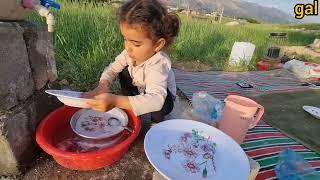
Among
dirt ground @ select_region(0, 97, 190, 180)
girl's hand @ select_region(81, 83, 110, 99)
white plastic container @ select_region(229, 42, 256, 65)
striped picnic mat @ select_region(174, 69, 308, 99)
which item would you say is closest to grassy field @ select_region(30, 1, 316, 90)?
white plastic container @ select_region(229, 42, 256, 65)

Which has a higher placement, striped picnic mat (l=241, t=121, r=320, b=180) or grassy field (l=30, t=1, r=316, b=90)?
grassy field (l=30, t=1, r=316, b=90)

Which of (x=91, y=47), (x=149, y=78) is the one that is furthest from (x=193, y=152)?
(x=91, y=47)

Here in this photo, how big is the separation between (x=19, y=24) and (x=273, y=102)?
3.19 meters

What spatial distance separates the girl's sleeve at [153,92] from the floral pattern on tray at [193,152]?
262 millimetres

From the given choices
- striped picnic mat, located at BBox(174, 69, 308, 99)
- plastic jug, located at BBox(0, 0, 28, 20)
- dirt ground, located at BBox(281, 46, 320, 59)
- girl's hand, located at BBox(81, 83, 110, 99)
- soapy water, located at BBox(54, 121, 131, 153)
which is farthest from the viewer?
dirt ground, located at BBox(281, 46, 320, 59)

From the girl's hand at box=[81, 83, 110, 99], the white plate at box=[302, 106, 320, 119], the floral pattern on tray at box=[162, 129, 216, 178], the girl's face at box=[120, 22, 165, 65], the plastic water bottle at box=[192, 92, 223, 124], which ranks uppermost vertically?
the girl's face at box=[120, 22, 165, 65]

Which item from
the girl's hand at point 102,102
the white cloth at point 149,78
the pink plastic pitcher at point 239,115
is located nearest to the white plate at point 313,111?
the pink plastic pitcher at point 239,115

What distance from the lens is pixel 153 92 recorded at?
1.84 metres

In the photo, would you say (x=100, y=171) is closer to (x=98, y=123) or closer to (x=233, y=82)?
(x=98, y=123)

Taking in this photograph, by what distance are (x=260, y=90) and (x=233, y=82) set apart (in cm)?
39

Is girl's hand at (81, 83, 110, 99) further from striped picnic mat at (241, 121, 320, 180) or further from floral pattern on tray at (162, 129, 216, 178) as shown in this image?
striped picnic mat at (241, 121, 320, 180)

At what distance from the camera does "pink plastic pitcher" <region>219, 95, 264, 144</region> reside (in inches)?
80.0

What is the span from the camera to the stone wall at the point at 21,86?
4.92 ft

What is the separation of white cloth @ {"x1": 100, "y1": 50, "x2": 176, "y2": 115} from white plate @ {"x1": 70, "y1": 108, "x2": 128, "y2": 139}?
0.22 m
